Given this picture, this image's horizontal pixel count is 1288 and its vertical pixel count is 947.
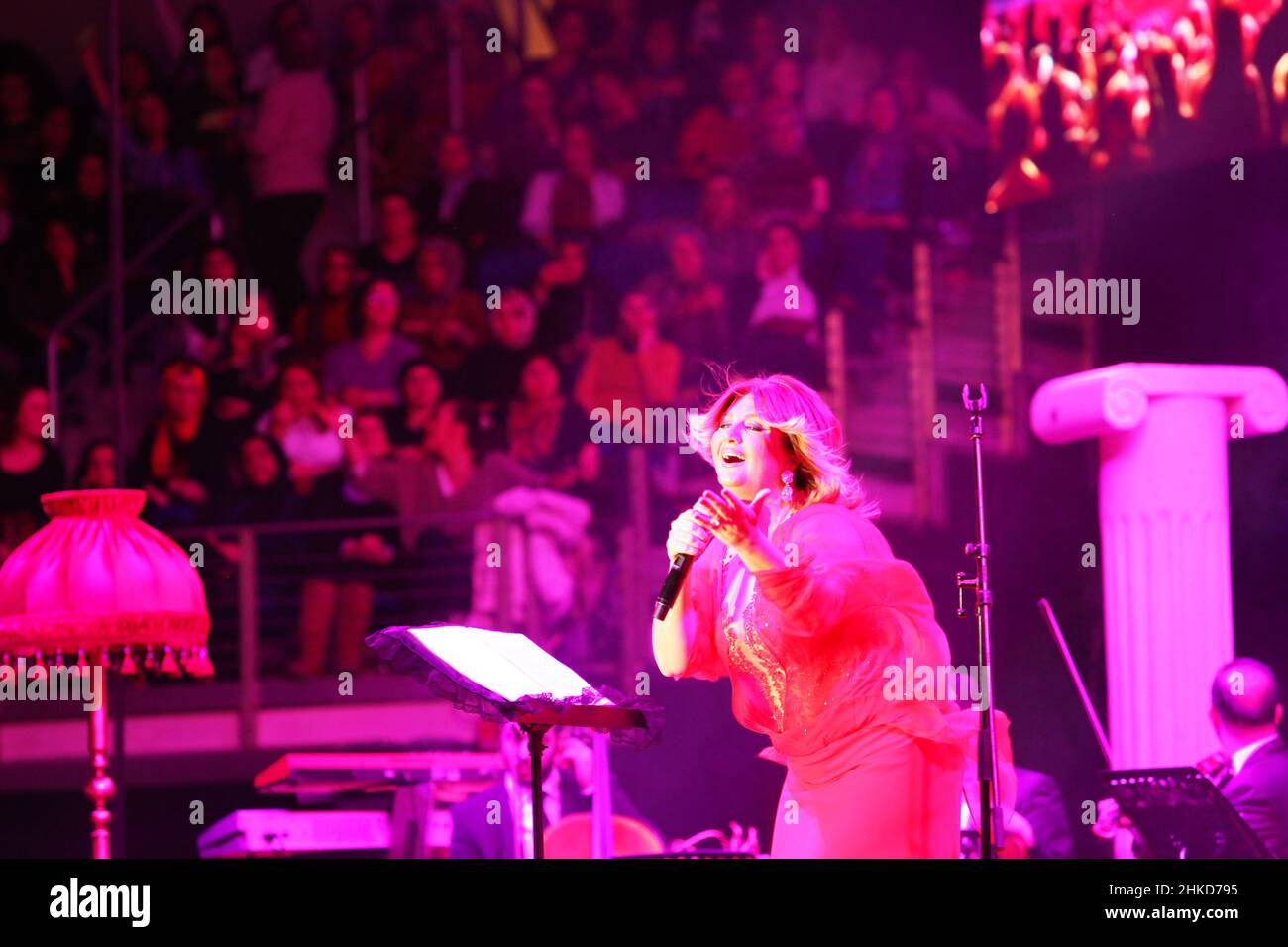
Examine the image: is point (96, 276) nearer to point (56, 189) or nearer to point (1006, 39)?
point (56, 189)

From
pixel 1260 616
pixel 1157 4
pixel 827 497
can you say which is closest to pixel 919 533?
pixel 1260 616

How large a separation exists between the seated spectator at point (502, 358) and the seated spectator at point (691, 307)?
1.70 feet

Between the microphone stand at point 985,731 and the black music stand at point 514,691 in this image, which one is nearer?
the black music stand at point 514,691

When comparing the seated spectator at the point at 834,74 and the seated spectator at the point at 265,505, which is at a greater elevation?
the seated spectator at the point at 834,74

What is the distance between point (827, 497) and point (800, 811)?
0.61m

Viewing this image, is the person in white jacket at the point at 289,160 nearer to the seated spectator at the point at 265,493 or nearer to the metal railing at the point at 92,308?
the metal railing at the point at 92,308

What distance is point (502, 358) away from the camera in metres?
7.99

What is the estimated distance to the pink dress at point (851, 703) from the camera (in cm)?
372

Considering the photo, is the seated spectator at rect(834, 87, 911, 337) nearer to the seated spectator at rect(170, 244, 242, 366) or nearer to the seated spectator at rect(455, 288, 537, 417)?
the seated spectator at rect(455, 288, 537, 417)

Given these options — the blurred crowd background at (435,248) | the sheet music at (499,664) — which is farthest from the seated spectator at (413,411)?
the sheet music at (499,664)

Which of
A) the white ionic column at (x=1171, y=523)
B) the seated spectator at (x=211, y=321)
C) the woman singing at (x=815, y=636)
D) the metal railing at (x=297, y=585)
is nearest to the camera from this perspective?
the woman singing at (x=815, y=636)

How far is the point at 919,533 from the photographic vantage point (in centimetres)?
764

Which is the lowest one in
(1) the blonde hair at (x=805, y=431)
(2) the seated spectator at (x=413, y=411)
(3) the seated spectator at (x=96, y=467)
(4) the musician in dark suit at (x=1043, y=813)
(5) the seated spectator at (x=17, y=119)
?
(4) the musician in dark suit at (x=1043, y=813)

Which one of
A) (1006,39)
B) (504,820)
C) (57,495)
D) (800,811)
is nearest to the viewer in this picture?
(800,811)
